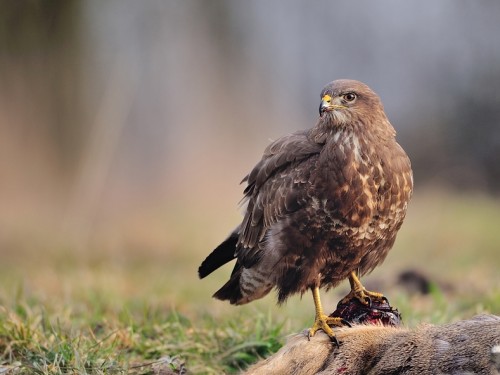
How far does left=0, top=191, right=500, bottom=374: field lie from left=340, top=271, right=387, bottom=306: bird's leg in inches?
17.7

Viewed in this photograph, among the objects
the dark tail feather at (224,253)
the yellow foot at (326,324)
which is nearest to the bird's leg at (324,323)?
the yellow foot at (326,324)

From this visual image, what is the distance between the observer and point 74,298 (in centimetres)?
546

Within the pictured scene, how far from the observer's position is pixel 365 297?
362cm

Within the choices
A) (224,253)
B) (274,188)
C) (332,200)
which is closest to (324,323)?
(332,200)

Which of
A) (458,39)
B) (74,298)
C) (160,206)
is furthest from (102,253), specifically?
(458,39)

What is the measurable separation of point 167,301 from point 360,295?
1.86m

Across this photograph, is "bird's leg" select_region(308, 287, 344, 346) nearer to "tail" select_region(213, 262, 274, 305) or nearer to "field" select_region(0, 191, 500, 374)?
"tail" select_region(213, 262, 274, 305)

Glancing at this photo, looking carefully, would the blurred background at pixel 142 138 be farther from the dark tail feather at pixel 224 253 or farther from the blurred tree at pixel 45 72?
the dark tail feather at pixel 224 253

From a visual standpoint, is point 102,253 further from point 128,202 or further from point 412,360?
point 412,360

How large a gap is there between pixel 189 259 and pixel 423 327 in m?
A: 5.88

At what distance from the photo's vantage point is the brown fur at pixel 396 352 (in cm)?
245

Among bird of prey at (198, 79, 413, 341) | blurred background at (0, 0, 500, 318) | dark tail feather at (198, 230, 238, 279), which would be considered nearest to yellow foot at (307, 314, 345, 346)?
bird of prey at (198, 79, 413, 341)

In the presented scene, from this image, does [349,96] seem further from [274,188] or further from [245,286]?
[245,286]

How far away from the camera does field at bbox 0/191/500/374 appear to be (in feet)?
12.2
